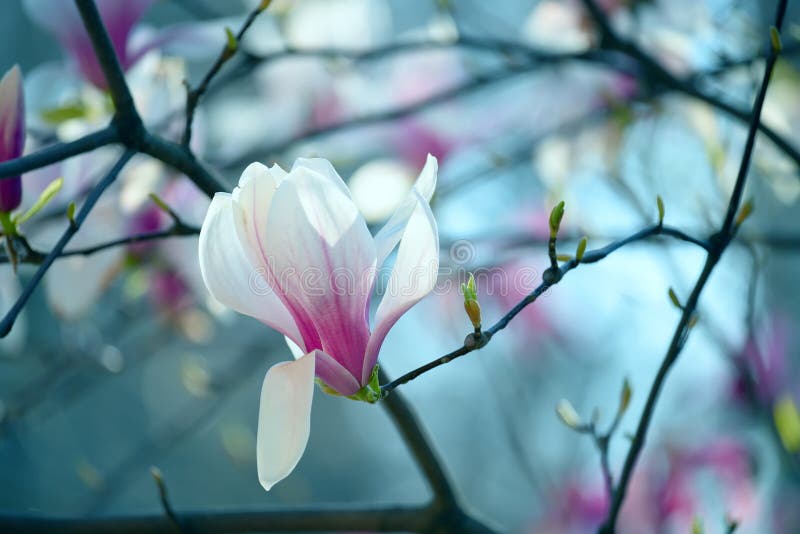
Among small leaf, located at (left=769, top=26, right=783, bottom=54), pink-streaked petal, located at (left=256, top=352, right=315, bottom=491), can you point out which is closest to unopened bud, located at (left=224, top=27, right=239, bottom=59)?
pink-streaked petal, located at (left=256, top=352, right=315, bottom=491)

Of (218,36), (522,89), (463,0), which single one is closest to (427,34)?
(522,89)

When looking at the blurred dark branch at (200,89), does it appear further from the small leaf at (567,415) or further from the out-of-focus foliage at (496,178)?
the small leaf at (567,415)

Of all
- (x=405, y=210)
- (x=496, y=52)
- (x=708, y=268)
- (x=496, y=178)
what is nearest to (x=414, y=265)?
(x=405, y=210)

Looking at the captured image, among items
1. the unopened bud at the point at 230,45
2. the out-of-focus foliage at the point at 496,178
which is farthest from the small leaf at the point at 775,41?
the unopened bud at the point at 230,45

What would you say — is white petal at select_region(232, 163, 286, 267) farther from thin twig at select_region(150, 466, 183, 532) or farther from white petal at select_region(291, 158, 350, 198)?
thin twig at select_region(150, 466, 183, 532)

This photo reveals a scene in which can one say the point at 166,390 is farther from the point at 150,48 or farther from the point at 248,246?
the point at 248,246

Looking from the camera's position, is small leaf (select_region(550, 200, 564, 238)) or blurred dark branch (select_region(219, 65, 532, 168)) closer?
small leaf (select_region(550, 200, 564, 238))
